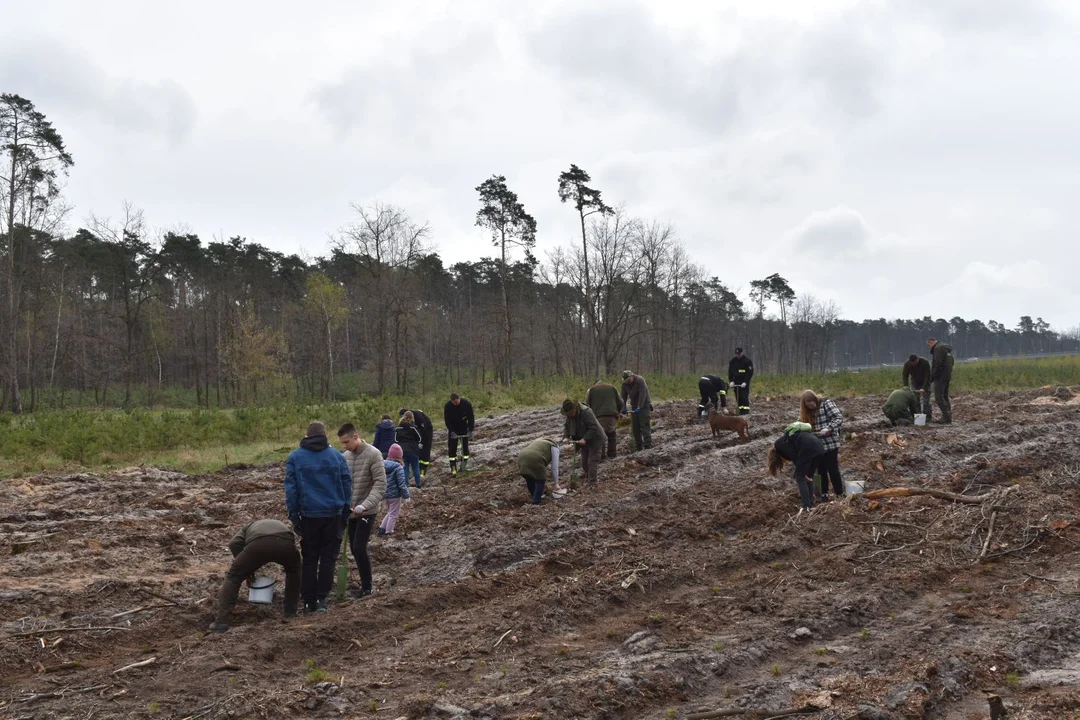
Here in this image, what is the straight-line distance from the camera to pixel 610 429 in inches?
613

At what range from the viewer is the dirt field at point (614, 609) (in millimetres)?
5582

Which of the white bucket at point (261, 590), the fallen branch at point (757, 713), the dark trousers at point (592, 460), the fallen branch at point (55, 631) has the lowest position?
the fallen branch at point (757, 713)

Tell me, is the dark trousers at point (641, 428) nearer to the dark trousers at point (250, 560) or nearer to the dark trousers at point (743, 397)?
the dark trousers at point (743, 397)

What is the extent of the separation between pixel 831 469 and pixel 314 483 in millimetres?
6836

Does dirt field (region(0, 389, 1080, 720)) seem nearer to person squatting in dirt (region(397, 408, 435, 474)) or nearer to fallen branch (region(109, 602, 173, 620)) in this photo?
fallen branch (region(109, 602, 173, 620))

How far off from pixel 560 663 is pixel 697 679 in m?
1.04

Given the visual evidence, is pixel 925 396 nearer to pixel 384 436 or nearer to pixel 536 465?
pixel 536 465

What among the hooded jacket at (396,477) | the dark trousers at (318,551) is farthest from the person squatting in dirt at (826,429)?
the dark trousers at (318,551)

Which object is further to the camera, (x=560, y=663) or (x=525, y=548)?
(x=525, y=548)

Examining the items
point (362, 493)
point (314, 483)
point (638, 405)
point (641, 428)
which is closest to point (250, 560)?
point (314, 483)

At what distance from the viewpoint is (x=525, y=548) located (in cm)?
993

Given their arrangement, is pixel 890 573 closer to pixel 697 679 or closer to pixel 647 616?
pixel 647 616

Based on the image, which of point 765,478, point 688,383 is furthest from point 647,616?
point 688,383

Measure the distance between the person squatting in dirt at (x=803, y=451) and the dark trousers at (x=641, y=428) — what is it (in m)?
5.67
